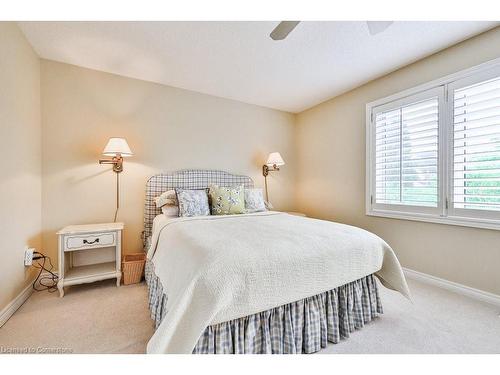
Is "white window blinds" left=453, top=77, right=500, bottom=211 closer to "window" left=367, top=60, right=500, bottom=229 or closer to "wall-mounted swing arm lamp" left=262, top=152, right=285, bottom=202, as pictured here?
"window" left=367, top=60, right=500, bottom=229

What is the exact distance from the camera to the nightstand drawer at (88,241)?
81.4 inches

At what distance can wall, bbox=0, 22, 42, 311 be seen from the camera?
167 cm

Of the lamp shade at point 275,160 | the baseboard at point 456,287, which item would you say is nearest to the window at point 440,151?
the baseboard at point 456,287

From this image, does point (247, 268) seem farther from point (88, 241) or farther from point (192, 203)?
point (88, 241)

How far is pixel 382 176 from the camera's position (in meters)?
2.74

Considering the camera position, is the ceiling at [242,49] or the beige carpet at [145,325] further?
the ceiling at [242,49]

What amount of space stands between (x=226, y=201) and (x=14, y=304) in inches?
78.3

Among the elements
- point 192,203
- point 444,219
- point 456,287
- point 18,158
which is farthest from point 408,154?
point 18,158

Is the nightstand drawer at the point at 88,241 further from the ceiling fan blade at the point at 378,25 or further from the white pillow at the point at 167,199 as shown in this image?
Answer: the ceiling fan blade at the point at 378,25

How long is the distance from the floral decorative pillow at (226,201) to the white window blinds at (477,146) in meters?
2.19

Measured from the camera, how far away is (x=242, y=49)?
84.9 inches

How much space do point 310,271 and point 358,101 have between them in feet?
8.69

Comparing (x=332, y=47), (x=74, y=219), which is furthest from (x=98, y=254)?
(x=332, y=47)
